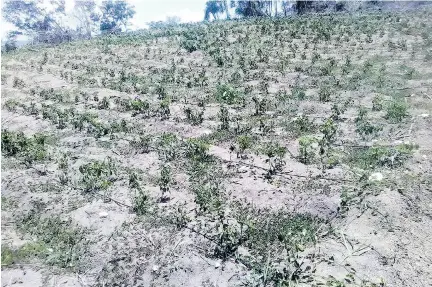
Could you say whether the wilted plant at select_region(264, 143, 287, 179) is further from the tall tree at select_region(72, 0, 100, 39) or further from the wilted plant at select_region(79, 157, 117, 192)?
the tall tree at select_region(72, 0, 100, 39)

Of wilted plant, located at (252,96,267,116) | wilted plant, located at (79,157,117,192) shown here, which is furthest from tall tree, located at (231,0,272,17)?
wilted plant, located at (79,157,117,192)

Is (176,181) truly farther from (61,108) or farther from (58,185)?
(61,108)

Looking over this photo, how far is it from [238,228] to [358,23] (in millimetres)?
18692

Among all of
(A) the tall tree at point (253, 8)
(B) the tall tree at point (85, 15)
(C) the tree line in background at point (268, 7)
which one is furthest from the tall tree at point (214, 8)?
(B) the tall tree at point (85, 15)

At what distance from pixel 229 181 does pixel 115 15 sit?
57451 millimetres

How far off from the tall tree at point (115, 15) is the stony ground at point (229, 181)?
47515 mm

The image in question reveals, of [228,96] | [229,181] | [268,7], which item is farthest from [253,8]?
[229,181]

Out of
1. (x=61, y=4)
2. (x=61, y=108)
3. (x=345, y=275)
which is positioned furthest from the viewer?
(x=61, y=4)

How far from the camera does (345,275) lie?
14.6 ft

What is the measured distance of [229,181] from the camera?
6.57m

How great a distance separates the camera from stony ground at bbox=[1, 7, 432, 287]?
4738 mm

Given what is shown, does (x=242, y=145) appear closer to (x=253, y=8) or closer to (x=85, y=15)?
(x=253, y=8)

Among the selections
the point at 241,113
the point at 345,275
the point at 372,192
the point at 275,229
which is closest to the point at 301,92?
the point at 241,113

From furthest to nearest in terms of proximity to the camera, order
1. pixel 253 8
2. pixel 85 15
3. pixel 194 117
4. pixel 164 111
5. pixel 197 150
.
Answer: pixel 85 15
pixel 253 8
pixel 164 111
pixel 194 117
pixel 197 150
